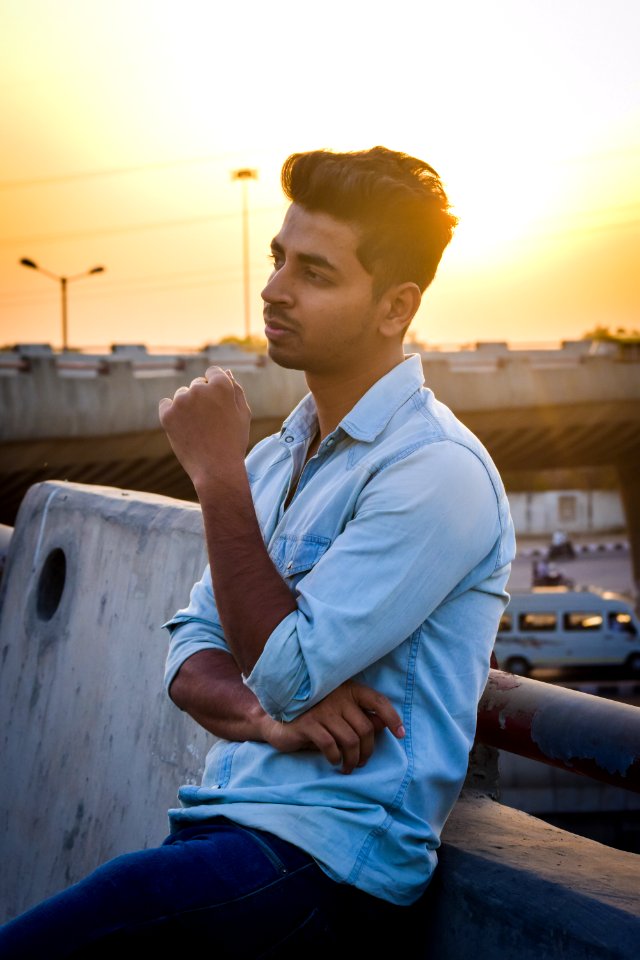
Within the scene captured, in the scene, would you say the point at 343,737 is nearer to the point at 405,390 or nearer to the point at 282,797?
the point at 282,797

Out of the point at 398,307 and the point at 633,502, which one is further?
the point at 633,502

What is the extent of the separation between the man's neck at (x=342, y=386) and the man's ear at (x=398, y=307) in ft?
0.18

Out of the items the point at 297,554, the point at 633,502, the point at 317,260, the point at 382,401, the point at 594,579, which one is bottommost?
the point at 594,579

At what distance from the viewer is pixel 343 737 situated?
198 cm

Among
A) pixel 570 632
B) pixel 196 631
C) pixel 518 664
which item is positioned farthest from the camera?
pixel 570 632

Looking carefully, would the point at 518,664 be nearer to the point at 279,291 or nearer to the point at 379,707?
the point at 279,291

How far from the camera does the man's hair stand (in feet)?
7.52

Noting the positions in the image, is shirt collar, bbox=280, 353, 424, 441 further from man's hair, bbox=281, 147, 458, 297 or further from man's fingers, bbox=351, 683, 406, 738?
man's fingers, bbox=351, 683, 406, 738

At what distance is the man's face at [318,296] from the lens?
2314 millimetres

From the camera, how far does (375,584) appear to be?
1.97 m

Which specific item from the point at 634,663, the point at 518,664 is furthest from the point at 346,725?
the point at 634,663

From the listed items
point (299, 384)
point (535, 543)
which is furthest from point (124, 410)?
point (535, 543)

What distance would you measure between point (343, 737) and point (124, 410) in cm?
2423

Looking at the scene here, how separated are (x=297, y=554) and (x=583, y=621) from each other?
32831 millimetres
